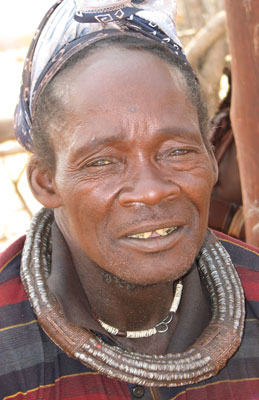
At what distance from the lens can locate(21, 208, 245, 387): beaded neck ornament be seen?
70.2 inches

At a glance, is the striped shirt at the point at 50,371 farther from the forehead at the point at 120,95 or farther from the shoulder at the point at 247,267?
the forehead at the point at 120,95

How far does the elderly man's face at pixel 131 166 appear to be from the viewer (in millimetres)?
1735

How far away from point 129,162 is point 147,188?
120 mm

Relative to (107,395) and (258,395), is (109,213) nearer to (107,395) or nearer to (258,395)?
(107,395)

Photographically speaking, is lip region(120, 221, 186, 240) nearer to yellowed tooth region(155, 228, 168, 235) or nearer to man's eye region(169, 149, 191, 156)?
yellowed tooth region(155, 228, 168, 235)

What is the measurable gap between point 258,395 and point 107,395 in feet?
1.77

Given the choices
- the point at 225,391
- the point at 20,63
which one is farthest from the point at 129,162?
the point at 20,63

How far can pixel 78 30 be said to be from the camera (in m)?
1.88

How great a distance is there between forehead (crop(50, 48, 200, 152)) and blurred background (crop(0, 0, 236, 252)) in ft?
1.48

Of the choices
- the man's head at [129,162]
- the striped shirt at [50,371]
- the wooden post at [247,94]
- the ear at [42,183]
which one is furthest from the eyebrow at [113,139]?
the wooden post at [247,94]

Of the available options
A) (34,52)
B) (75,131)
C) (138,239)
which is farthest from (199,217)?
(34,52)

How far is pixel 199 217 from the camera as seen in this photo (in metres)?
1.88

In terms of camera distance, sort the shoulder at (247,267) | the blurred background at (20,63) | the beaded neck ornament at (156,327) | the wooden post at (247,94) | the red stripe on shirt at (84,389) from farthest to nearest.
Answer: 1. the blurred background at (20,63)
2. the wooden post at (247,94)
3. the shoulder at (247,267)
4. the beaded neck ornament at (156,327)
5. the red stripe on shirt at (84,389)

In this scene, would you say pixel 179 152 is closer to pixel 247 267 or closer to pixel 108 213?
pixel 108 213
